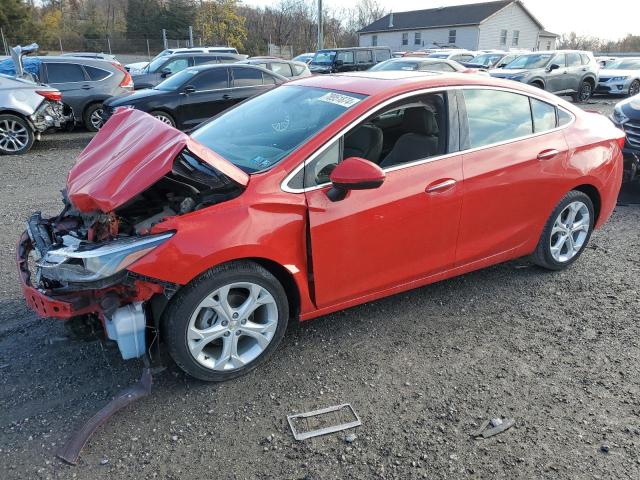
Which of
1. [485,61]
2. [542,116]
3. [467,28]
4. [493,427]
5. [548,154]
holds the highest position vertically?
[467,28]

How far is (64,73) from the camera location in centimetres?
1091

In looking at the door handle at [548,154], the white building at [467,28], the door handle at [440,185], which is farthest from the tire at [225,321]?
the white building at [467,28]

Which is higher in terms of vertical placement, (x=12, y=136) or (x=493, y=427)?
(x=12, y=136)

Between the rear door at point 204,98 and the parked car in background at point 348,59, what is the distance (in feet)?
33.2

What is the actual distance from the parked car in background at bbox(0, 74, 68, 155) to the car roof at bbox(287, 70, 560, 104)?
7061 millimetres

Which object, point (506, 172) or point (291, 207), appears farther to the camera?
point (506, 172)

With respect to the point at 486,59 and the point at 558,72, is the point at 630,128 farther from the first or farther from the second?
the point at 486,59

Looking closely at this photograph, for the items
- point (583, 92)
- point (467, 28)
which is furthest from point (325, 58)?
point (467, 28)

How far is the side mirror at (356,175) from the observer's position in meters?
2.71

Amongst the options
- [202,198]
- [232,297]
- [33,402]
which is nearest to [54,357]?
[33,402]

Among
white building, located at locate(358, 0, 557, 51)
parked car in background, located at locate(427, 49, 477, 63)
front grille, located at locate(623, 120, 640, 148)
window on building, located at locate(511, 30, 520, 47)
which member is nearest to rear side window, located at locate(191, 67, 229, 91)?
front grille, located at locate(623, 120, 640, 148)

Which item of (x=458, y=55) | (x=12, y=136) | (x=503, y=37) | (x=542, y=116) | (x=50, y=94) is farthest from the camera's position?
(x=503, y=37)

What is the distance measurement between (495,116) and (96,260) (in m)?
2.85

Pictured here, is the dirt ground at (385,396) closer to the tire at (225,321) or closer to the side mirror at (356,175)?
the tire at (225,321)
